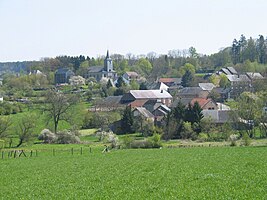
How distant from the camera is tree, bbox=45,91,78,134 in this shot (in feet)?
226

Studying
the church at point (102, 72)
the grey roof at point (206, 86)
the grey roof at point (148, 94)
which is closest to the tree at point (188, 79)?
the grey roof at point (206, 86)

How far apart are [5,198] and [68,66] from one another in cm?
14026

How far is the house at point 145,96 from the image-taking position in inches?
3625

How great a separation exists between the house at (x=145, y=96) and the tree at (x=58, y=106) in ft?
68.9

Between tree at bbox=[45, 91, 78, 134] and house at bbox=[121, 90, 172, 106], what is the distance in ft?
68.9

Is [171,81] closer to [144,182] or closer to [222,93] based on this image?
[222,93]

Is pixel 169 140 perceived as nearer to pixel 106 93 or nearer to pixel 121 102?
pixel 121 102

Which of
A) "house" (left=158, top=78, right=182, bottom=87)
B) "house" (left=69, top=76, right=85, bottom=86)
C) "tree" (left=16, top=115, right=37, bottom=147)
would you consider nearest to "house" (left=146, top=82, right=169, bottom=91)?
"house" (left=158, top=78, right=182, bottom=87)

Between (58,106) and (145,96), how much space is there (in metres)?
28.4

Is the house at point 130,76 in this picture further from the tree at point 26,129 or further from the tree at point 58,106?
the tree at point 26,129

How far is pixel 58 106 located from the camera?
227ft

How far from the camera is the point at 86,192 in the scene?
17.3 m

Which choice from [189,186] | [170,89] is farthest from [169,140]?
[170,89]

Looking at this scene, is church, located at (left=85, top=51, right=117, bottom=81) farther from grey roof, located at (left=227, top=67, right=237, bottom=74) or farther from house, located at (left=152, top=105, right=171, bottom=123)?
house, located at (left=152, top=105, right=171, bottom=123)
